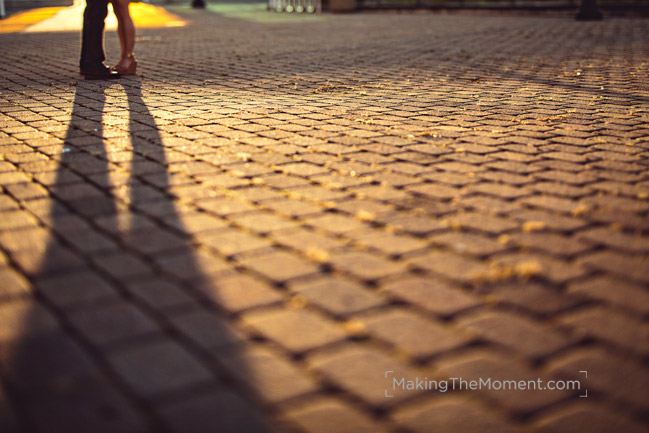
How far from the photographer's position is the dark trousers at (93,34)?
7297 millimetres

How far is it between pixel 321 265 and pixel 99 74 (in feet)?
19.1

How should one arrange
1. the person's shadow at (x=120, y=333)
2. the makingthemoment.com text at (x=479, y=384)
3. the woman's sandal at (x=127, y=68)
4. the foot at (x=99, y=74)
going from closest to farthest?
the person's shadow at (x=120, y=333) → the makingthemoment.com text at (x=479, y=384) → the foot at (x=99, y=74) → the woman's sandal at (x=127, y=68)

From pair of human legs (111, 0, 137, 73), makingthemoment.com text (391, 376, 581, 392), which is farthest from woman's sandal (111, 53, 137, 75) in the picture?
makingthemoment.com text (391, 376, 581, 392)

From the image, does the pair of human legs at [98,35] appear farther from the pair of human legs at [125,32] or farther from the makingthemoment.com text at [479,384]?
the makingthemoment.com text at [479,384]

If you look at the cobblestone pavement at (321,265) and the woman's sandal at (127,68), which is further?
the woman's sandal at (127,68)

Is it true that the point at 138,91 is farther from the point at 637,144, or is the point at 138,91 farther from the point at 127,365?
the point at 127,365

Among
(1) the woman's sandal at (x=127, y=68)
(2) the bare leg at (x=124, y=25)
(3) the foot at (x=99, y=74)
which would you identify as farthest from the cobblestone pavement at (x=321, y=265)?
(1) the woman's sandal at (x=127, y=68)

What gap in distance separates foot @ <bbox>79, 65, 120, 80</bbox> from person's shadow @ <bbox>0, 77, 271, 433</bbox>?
14.6 feet

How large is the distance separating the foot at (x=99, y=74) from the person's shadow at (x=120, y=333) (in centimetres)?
446

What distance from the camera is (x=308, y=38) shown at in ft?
41.7

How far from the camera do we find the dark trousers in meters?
7.30

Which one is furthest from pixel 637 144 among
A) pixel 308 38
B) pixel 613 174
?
pixel 308 38

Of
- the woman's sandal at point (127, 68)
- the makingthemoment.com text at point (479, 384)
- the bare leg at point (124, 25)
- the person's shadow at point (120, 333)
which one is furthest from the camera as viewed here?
the woman's sandal at point (127, 68)

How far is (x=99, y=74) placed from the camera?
745cm
